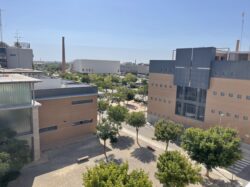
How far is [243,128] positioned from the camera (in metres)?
31.7

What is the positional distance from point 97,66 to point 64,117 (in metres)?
134

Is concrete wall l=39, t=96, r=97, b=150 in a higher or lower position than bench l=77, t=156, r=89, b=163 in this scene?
higher

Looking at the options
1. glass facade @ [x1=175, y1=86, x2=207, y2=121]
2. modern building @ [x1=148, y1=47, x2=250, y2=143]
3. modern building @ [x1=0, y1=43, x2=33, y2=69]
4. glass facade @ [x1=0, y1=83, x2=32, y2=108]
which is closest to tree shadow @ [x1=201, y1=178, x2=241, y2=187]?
modern building @ [x1=148, y1=47, x2=250, y2=143]

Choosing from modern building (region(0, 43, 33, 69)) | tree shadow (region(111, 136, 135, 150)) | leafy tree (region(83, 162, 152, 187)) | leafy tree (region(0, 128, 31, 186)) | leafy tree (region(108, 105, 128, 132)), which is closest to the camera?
leafy tree (region(83, 162, 152, 187))

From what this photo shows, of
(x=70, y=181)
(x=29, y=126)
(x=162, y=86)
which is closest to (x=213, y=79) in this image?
(x=162, y=86)

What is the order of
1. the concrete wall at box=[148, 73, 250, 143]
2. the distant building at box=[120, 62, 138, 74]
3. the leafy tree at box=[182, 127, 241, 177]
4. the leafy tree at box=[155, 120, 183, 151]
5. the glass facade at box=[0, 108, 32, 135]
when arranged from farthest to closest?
the distant building at box=[120, 62, 138, 74], the concrete wall at box=[148, 73, 250, 143], the leafy tree at box=[155, 120, 183, 151], the glass facade at box=[0, 108, 32, 135], the leafy tree at box=[182, 127, 241, 177]

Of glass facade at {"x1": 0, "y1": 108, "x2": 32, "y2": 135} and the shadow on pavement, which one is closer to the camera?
the shadow on pavement

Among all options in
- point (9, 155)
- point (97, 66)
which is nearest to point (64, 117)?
point (9, 155)

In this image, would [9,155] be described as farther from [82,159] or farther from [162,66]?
[162,66]

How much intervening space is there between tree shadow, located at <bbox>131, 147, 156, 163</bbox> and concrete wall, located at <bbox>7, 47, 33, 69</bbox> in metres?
92.0

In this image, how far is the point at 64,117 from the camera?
107ft

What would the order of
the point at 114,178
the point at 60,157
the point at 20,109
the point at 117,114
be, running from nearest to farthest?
1. the point at 114,178
2. the point at 20,109
3. the point at 60,157
4. the point at 117,114

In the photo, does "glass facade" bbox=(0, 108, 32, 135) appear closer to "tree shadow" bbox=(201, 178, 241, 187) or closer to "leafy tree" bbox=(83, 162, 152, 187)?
"leafy tree" bbox=(83, 162, 152, 187)

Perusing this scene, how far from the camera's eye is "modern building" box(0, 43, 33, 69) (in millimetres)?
96500
